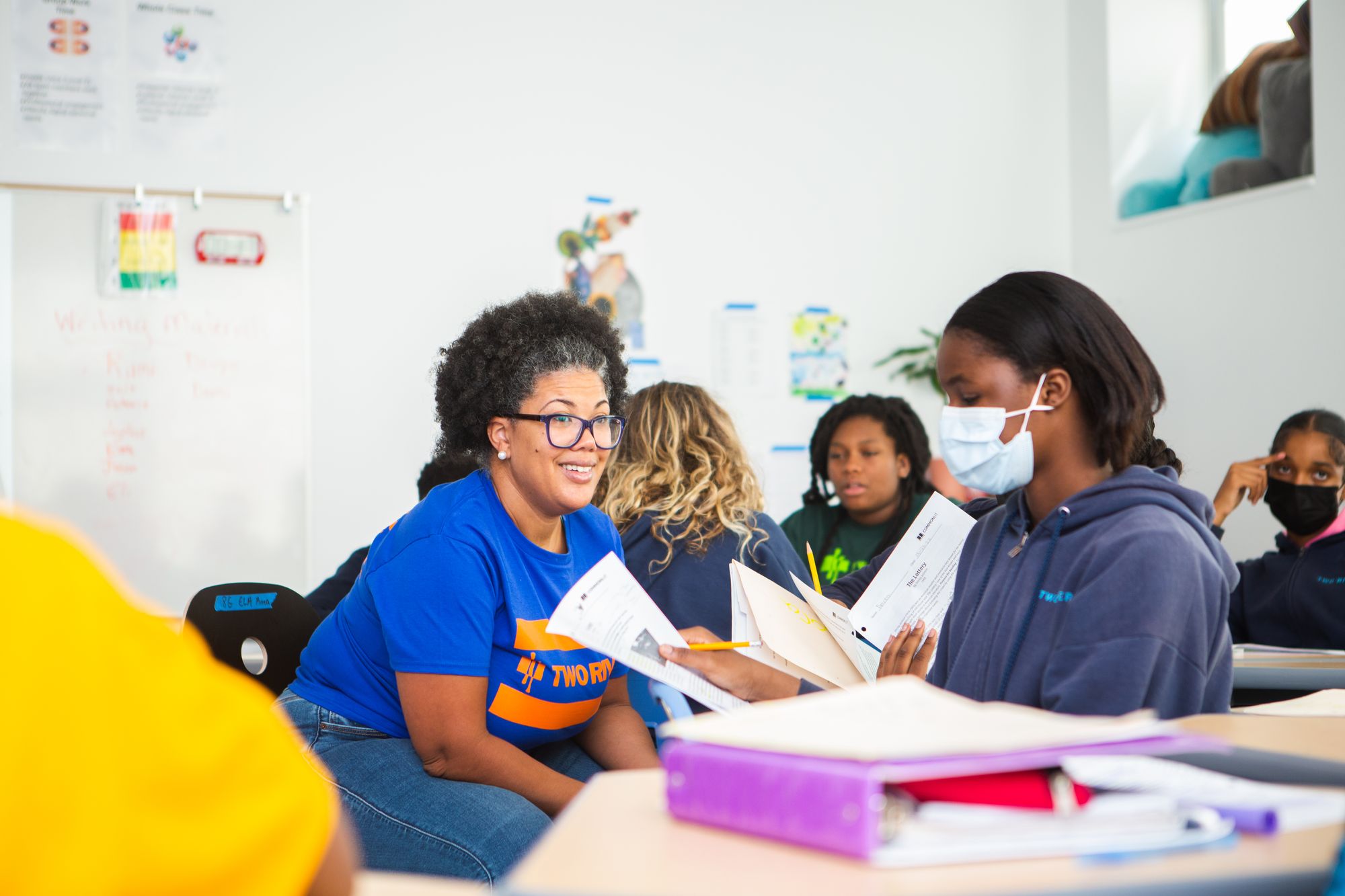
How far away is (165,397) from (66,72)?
1.28 metres

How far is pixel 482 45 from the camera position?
4637 millimetres

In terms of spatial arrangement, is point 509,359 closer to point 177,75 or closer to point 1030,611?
point 1030,611

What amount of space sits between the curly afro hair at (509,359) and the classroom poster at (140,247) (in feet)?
8.11

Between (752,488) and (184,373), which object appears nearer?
(752,488)

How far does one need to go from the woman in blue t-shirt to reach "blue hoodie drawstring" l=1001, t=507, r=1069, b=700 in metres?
0.73

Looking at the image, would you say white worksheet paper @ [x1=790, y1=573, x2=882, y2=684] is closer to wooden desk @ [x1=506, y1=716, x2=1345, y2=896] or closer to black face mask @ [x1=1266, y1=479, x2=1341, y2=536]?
wooden desk @ [x1=506, y1=716, x2=1345, y2=896]

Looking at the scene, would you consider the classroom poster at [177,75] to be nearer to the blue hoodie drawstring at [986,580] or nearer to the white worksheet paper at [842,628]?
the white worksheet paper at [842,628]

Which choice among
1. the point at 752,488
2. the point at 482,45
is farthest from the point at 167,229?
the point at 752,488

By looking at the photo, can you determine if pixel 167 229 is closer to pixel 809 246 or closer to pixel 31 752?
pixel 809 246

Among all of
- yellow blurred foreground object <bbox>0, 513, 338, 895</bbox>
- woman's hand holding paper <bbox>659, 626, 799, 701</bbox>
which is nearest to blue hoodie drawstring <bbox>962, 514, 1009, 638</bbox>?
woman's hand holding paper <bbox>659, 626, 799, 701</bbox>

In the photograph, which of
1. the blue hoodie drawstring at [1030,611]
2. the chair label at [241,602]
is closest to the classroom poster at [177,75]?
the chair label at [241,602]

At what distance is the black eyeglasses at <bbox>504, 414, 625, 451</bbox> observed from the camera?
2.00 metres

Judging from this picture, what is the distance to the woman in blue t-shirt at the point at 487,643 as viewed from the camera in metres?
1.70

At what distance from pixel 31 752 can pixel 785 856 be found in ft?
1.46
